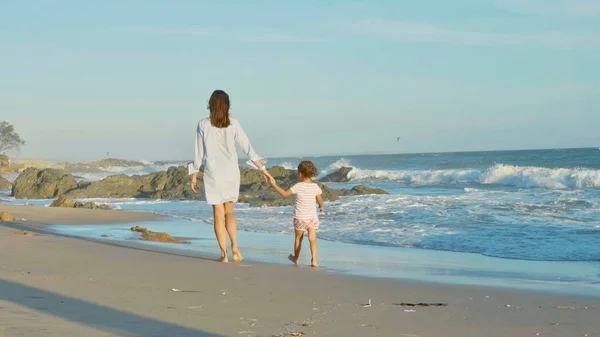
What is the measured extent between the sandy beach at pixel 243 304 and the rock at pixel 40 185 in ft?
69.9

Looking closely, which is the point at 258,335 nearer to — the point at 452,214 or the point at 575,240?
the point at 575,240

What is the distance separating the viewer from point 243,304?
520 cm

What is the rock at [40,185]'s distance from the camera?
28109 millimetres

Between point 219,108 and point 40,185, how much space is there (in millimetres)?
22452

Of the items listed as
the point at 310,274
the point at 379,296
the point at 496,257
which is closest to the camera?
the point at 379,296

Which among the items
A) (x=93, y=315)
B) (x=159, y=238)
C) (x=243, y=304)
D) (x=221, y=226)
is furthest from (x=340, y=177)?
(x=93, y=315)

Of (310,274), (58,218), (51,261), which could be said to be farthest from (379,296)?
(58,218)

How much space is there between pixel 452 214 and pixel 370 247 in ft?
15.6

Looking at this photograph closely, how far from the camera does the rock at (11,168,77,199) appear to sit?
92.2 feet

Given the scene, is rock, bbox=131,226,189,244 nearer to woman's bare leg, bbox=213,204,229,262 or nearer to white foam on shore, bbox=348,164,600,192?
woman's bare leg, bbox=213,204,229,262

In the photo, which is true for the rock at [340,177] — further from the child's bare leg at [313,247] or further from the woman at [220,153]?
→ the woman at [220,153]

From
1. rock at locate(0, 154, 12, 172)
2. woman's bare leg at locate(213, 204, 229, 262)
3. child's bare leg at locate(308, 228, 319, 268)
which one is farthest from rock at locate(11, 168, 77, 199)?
rock at locate(0, 154, 12, 172)

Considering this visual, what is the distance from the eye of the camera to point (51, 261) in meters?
7.43

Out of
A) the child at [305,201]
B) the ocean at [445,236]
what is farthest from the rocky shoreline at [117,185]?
the child at [305,201]
